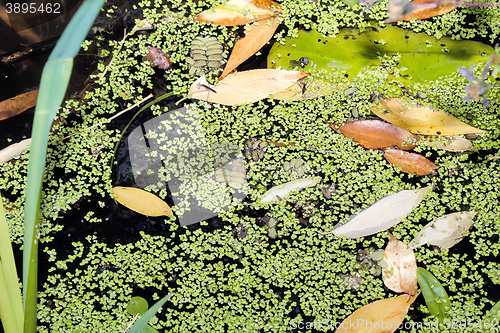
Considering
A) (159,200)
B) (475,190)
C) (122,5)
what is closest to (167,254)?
(159,200)

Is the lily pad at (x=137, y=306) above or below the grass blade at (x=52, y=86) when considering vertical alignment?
below

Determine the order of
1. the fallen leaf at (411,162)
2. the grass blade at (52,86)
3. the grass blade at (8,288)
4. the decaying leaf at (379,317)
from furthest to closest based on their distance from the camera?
the fallen leaf at (411,162) → the decaying leaf at (379,317) → the grass blade at (8,288) → the grass blade at (52,86)

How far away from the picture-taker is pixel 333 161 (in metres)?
1.28

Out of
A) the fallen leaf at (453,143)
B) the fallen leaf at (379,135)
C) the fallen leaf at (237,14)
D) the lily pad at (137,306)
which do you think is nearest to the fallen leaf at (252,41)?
the fallen leaf at (237,14)

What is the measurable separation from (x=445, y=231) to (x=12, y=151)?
1692 mm

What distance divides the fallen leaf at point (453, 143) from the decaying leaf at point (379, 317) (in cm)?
59

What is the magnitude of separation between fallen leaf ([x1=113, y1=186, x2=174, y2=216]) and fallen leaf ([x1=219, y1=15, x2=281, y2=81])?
549mm

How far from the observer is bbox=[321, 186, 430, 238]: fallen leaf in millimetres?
1229

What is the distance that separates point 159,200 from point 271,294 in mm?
553

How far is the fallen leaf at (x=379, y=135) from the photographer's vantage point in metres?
1.27

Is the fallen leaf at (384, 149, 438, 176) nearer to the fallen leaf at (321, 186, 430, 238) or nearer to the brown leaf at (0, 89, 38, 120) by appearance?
the fallen leaf at (321, 186, 430, 238)

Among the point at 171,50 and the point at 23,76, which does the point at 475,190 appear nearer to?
the point at 171,50

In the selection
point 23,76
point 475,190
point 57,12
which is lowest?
point 475,190

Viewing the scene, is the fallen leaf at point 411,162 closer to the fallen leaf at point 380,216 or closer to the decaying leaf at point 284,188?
the fallen leaf at point 380,216
